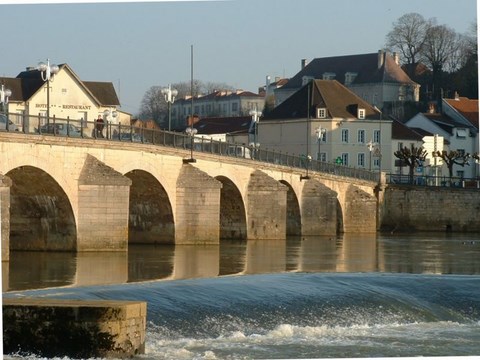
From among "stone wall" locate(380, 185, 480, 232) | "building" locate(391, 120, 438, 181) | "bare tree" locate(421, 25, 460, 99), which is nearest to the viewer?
"stone wall" locate(380, 185, 480, 232)

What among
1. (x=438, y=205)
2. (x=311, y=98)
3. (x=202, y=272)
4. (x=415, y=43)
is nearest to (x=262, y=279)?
(x=202, y=272)

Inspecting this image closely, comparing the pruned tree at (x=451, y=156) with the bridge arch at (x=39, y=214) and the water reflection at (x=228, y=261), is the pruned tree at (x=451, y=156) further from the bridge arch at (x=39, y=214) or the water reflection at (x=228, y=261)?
the bridge arch at (x=39, y=214)

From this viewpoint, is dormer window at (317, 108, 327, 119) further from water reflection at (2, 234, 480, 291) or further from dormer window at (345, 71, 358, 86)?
dormer window at (345, 71, 358, 86)

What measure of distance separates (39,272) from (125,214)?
9021mm

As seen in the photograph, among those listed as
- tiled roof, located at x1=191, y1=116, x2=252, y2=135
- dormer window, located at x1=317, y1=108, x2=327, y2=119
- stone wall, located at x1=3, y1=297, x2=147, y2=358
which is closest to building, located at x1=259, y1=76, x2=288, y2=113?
tiled roof, located at x1=191, y1=116, x2=252, y2=135

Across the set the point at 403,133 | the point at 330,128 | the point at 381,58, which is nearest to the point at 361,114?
the point at 330,128

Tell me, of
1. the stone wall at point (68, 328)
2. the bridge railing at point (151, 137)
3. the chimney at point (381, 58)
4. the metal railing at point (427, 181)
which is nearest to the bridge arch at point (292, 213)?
the bridge railing at point (151, 137)

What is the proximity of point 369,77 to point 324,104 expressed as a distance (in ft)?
129

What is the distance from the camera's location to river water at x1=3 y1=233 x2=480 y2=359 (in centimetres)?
2356

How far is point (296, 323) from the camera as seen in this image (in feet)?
85.6

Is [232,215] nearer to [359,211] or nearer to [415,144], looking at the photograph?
[359,211]

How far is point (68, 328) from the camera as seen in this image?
19.8m

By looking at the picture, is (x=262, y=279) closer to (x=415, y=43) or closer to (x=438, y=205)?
(x=438, y=205)

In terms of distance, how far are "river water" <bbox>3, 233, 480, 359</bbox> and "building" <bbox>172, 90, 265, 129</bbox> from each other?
12738cm
